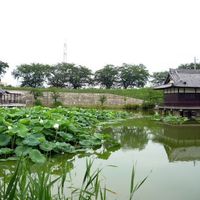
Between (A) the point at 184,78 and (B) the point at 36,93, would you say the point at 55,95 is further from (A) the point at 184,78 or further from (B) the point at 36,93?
(A) the point at 184,78

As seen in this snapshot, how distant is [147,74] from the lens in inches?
1783

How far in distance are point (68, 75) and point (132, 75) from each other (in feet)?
33.7

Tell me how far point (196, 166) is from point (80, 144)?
107 inches

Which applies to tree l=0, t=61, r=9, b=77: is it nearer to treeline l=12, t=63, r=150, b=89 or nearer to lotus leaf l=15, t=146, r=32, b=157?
treeline l=12, t=63, r=150, b=89

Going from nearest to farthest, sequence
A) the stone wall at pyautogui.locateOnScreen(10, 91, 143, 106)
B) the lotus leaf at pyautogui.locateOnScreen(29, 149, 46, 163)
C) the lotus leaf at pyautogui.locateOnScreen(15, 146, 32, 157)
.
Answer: the lotus leaf at pyautogui.locateOnScreen(29, 149, 46, 163) → the lotus leaf at pyautogui.locateOnScreen(15, 146, 32, 157) → the stone wall at pyautogui.locateOnScreen(10, 91, 143, 106)

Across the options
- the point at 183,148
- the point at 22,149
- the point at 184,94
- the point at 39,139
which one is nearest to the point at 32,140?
the point at 39,139

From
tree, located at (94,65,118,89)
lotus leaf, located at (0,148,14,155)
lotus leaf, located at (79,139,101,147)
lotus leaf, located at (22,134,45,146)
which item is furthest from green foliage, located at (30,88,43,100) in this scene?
lotus leaf, located at (0,148,14,155)

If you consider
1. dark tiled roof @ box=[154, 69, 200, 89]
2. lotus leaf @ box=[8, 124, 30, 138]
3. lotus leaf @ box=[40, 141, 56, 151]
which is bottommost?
lotus leaf @ box=[40, 141, 56, 151]

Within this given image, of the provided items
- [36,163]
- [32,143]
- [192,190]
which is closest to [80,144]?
[32,143]

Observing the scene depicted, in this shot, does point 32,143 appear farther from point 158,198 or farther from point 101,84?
point 101,84

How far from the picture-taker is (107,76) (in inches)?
1672

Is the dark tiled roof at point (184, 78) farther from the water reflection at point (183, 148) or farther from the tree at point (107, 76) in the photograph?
the tree at point (107, 76)

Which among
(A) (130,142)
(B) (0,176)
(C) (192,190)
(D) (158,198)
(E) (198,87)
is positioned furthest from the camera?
(E) (198,87)

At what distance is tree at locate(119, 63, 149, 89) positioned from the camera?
142ft
